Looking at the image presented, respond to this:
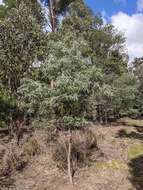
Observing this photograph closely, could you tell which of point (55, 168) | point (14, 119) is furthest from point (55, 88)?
point (14, 119)

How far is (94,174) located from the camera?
12.7m

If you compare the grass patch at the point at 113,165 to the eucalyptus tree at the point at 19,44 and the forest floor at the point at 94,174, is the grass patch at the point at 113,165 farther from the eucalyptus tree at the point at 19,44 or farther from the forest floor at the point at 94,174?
the eucalyptus tree at the point at 19,44

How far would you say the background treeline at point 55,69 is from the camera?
11.4 metres

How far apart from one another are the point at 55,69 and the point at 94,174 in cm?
421

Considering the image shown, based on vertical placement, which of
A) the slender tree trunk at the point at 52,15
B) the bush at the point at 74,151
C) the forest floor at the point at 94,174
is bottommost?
the forest floor at the point at 94,174

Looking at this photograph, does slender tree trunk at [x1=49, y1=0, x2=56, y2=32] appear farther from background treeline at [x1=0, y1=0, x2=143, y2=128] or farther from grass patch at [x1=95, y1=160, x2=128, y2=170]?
grass patch at [x1=95, y1=160, x2=128, y2=170]

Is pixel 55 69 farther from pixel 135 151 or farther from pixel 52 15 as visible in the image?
pixel 52 15

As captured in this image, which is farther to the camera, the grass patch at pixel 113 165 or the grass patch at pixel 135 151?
the grass patch at pixel 135 151

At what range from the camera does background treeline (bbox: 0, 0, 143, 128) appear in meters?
11.4

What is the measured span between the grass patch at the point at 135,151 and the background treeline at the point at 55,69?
270cm

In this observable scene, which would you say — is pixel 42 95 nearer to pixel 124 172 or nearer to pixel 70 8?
pixel 124 172

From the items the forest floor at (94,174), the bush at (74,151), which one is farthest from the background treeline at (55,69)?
the forest floor at (94,174)

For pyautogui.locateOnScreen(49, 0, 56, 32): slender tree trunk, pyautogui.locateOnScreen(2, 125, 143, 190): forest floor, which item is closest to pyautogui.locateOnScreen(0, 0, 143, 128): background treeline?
pyautogui.locateOnScreen(49, 0, 56, 32): slender tree trunk

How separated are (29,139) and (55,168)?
2856 millimetres
